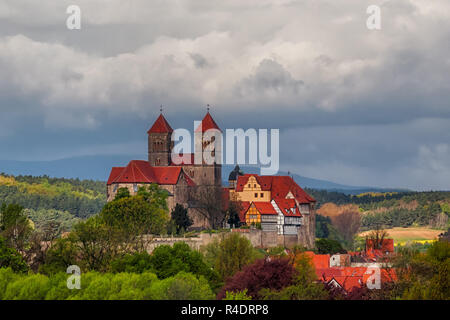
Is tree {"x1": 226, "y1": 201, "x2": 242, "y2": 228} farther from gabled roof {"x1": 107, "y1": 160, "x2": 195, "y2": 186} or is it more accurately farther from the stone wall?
gabled roof {"x1": 107, "y1": 160, "x2": 195, "y2": 186}

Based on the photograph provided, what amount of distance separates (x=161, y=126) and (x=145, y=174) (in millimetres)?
12810

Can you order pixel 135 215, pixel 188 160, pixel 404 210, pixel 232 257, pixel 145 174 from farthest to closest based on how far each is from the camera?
pixel 404 210
pixel 188 160
pixel 145 174
pixel 135 215
pixel 232 257

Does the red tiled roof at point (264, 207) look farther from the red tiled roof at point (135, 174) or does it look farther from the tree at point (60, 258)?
the tree at point (60, 258)

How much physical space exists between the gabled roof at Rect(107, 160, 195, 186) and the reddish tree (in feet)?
194

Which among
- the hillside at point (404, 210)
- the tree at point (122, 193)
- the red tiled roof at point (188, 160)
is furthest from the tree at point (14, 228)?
the hillside at point (404, 210)

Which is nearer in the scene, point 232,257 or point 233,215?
point 232,257

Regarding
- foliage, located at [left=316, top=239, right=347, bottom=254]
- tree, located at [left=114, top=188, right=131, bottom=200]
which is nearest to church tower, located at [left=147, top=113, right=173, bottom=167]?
tree, located at [left=114, top=188, right=131, bottom=200]

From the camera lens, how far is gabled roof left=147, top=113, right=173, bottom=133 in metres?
137

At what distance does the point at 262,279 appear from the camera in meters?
65.7

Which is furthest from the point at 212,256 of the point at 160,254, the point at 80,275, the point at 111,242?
the point at 80,275

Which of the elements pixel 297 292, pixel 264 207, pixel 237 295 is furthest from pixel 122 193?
pixel 237 295

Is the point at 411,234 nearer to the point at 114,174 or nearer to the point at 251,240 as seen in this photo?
the point at 251,240

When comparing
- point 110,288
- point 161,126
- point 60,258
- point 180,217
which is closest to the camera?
point 110,288

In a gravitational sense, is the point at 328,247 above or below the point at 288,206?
below
